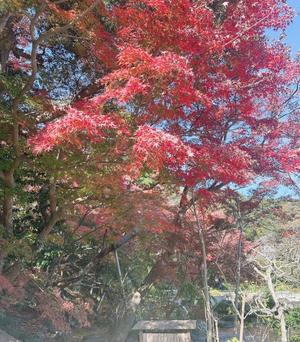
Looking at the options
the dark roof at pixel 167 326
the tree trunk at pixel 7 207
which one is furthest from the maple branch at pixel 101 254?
the dark roof at pixel 167 326

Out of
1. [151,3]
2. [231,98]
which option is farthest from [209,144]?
[151,3]

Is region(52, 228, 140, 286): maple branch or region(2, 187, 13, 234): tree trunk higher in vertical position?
region(2, 187, 13, 234): tree trunk

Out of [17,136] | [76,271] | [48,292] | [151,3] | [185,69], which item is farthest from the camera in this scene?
[76,271]

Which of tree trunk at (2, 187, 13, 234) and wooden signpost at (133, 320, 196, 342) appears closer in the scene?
wooden signpost at (133, 320, 196, 342)

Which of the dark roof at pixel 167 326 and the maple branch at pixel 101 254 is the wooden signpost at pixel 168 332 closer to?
the dark roof at pixel 167 326

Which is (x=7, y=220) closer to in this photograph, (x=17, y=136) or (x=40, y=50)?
(x=17, y=136)

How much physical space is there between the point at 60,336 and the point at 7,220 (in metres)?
3.53

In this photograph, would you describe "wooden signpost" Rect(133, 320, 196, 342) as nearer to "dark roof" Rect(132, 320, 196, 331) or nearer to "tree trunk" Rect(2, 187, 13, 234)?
"dark roof" Rect(132, 320, 196, 331)

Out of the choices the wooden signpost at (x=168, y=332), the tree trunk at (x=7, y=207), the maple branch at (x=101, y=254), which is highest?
the tree trunk at (x=7, y=207)

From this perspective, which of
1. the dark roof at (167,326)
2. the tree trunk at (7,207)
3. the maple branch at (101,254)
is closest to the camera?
the dark roof at (167,326)

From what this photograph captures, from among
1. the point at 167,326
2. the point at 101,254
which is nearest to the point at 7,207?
the point at 167,326

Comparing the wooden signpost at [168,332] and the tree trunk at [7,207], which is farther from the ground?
the tree trunk at [7,207]

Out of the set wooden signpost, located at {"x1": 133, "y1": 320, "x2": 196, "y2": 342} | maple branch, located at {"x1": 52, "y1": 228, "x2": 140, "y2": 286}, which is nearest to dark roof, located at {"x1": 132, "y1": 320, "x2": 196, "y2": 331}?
wooden signpost, located at {"x1": 133, "y1": 320, "x2": 196, "y2": 342}

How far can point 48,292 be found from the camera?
8.13 m
